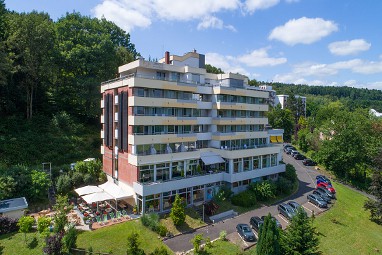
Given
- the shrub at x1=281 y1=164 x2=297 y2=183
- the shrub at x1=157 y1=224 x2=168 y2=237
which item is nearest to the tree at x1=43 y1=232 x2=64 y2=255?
the shrub at x1=157 y1=224 x2=168 y2=237

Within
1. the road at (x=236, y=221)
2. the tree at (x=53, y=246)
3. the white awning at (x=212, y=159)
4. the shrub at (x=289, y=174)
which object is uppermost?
the white awning at (x=212, y=159)

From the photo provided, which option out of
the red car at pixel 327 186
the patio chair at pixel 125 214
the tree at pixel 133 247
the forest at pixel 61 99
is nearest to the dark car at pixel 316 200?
the red car at pixel 327 186

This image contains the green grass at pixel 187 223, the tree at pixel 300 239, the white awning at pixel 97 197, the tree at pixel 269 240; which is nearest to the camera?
the tree at pixel 269 240

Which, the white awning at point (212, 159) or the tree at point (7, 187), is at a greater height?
the white awning at point (212, 159)

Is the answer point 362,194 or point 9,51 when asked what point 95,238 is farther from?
point 362,194

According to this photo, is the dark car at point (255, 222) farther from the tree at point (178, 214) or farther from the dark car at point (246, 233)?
the tree at point (178, 214)

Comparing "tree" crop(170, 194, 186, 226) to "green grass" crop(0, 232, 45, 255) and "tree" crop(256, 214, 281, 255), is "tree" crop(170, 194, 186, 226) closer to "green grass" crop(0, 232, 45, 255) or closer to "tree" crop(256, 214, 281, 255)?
"tree" crop(256, 214, 281, 255)

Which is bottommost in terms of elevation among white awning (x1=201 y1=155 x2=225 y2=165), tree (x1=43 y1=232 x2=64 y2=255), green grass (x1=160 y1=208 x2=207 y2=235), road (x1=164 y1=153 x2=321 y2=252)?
road (x1=164 y1=153 x2=321 y2=252)
